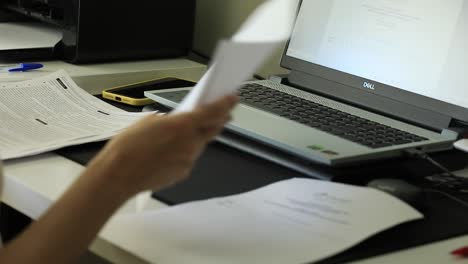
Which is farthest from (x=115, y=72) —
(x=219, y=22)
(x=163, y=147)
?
(x=163, y=147)

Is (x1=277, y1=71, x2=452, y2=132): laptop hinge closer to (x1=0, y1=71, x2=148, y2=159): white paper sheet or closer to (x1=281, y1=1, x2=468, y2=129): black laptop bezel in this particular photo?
(x1=281, y1=1, x2=468, y2=129): black laptop bezel

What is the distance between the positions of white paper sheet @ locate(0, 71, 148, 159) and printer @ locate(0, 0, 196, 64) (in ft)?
0.50

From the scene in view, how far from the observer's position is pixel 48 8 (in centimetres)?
152

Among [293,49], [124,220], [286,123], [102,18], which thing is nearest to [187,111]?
[124,220]

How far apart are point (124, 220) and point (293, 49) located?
2.01 feet

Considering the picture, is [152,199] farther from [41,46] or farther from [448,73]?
[41,46]

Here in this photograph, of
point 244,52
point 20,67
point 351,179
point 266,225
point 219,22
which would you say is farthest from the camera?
point 219,22

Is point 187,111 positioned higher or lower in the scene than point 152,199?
higher

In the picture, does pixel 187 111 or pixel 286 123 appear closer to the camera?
pixel 187 111

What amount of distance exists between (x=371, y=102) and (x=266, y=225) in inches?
18.2

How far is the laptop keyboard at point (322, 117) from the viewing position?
105 centimetres

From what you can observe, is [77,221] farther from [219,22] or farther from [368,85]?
[219,22]

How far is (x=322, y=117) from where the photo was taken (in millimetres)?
1130

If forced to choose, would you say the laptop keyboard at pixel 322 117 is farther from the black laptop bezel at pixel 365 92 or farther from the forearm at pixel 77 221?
the forearm at pixel 77 221
